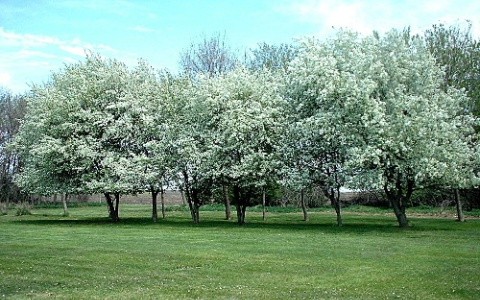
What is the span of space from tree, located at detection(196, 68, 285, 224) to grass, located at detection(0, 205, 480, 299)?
8.86 meters

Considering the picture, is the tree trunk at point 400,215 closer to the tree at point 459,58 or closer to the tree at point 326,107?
the tree at point 326,107

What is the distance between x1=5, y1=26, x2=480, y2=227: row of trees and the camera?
1228 inches

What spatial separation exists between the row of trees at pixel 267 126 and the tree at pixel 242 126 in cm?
9

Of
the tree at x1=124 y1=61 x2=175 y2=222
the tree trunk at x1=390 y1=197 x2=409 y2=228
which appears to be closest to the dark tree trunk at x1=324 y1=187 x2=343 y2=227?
the tree trunk at x1=390 y1=197 x2=409 y2=228

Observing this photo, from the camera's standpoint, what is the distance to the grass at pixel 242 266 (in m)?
13.5

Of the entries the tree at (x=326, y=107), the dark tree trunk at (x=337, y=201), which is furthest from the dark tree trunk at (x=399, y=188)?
the dark tree trunk at (x=337, y=201)

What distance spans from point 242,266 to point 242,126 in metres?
18.9

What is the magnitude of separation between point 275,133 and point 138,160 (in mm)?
9867

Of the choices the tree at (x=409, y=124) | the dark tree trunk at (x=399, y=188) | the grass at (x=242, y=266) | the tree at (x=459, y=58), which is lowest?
the grass at (x=242, y=266)

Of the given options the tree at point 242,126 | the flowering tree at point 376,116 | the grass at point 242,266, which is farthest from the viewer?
the tree at point 242,126

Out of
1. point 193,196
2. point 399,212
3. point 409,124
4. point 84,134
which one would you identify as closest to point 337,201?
point 399,212

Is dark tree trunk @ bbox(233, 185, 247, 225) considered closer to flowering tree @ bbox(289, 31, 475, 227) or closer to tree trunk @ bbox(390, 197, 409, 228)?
flowering tree @ bbox(289, 31, 475, 227)

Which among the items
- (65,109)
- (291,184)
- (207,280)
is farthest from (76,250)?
(65,109)

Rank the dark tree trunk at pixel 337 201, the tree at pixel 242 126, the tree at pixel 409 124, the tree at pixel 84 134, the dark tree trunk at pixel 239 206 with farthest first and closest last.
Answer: the tree at pixel 84 134 < the dark tree trunk at pixel 239 206 < the tree at pixel 242 126 < the dark tree trunk at pixel 337 201 < the tree at pixel 409 124
